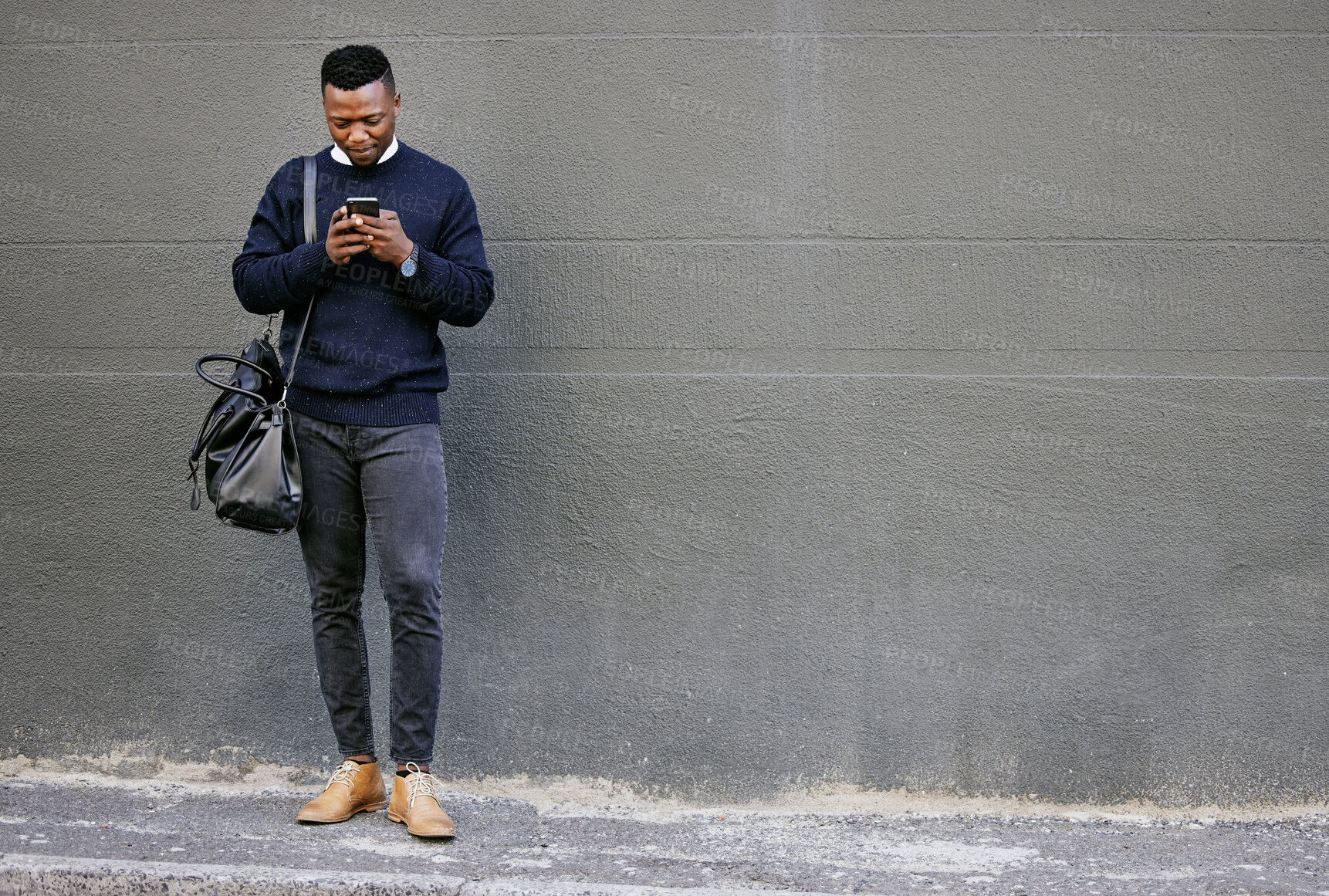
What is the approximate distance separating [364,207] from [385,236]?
0.09 metres

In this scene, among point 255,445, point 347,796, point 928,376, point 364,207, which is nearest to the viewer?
point 364,207

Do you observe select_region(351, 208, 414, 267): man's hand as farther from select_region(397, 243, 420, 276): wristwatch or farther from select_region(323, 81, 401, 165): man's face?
select_region(323, 81, 401, 165): man's face

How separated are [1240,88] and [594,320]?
2.04 meters

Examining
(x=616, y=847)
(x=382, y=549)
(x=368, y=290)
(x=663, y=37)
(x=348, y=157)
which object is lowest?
(x=616, y=847)

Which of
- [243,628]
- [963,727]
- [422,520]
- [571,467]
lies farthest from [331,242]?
[963,727]

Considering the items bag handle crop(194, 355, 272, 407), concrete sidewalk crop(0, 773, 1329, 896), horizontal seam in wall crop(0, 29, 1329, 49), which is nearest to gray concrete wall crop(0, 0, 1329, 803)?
horizontal seam in wall crop(0, 29, 1329, 49)

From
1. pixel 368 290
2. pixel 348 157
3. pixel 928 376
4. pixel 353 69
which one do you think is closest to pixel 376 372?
pixel 368 290

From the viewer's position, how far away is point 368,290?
2.99 m

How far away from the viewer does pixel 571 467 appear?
140 inches

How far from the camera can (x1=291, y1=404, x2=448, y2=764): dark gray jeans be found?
9.83 ft

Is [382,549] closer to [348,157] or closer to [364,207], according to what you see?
[364,207]

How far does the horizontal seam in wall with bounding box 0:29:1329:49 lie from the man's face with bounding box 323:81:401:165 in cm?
66

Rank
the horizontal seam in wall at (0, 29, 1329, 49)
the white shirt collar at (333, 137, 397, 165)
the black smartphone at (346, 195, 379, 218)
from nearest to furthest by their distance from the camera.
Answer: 1. the black smartphone at (346, 195, 379, 218)
2. the white shirt collar at (333, 137, 397, 165)
3. the horizontal seam in wall at (0, 29, 1329, 49)

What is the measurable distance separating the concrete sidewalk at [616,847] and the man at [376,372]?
22 centimetres
